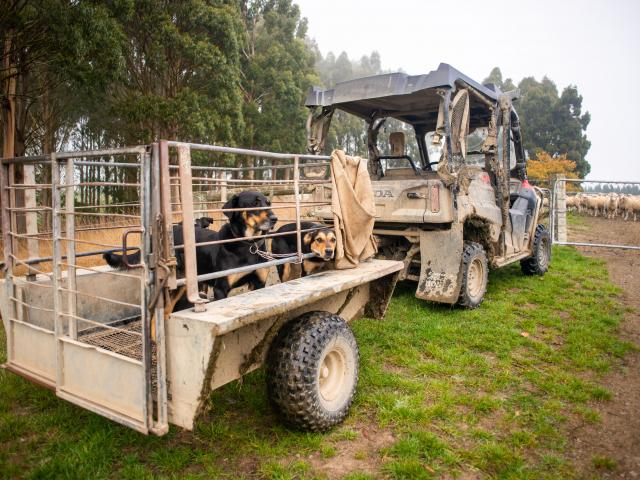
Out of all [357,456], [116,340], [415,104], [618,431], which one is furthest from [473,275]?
[116,340]

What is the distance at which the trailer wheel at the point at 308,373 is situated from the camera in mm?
2850

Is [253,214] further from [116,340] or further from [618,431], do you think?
[618,431]

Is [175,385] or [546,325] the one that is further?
[546,325]

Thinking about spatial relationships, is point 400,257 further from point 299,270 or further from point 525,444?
point 525,444

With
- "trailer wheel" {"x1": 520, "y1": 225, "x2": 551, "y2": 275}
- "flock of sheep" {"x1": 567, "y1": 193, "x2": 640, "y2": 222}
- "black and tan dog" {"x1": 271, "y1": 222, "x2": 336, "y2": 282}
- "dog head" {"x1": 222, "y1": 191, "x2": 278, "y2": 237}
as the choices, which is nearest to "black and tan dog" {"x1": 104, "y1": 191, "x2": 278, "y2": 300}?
"dog head" {"x1": 222, "y1": 191, "x2": 278, "y2": 237}

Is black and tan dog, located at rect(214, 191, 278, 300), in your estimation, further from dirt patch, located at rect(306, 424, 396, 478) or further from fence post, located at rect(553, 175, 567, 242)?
fence post, located at rect(553, 175, 567, 242)

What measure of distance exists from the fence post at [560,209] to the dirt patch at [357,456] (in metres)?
11.0

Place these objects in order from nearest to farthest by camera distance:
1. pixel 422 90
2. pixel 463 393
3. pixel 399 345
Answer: pixel 463 393 → pixel 399 345 → pixel 422 90

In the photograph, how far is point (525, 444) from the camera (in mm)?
3066

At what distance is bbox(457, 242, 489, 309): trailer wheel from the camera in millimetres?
5672

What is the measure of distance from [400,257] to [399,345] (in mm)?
1809

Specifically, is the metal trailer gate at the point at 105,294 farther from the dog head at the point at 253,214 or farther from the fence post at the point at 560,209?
the fence post at the point at 560,209

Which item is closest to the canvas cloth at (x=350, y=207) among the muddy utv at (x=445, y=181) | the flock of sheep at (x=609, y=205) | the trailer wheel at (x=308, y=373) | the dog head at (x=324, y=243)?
the dog head at (x=324, y=243)

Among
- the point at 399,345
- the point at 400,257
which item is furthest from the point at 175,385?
the point at 400,257
